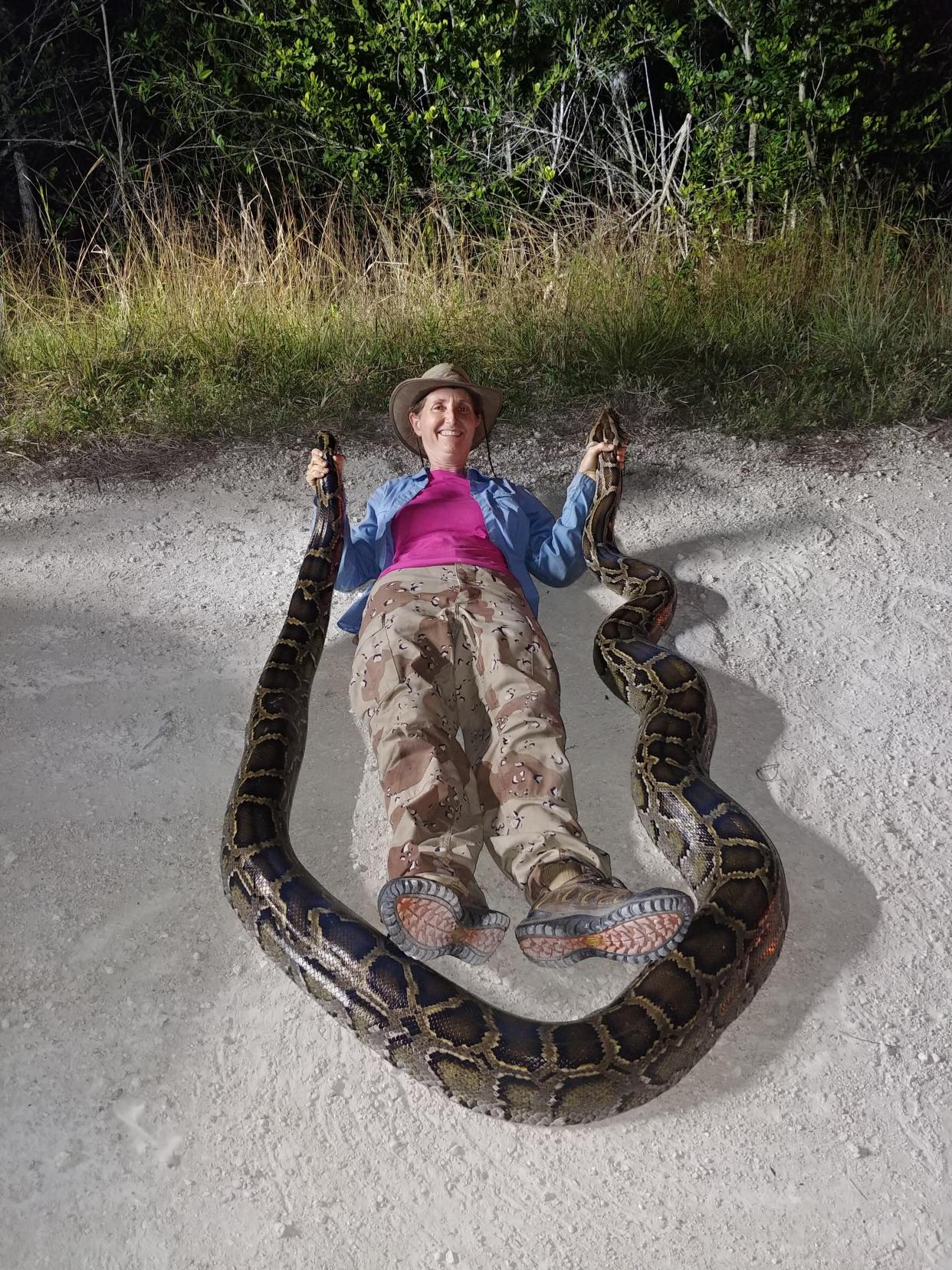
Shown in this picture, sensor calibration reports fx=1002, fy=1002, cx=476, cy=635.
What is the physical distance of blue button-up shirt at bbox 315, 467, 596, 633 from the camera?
495 cm

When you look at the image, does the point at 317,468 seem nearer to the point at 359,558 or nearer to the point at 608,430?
the point at 359,558

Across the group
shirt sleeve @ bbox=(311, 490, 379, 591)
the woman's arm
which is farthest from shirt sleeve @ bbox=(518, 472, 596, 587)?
shirt sleeve @ bbox=(311, 490, 379, 591)

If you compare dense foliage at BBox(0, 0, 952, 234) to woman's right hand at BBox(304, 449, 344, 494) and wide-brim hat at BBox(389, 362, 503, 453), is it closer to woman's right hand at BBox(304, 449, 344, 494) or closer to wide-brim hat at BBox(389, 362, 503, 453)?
wide-brim hat at BBox(389, 362, 503, 453)

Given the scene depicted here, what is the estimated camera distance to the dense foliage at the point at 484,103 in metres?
9.28

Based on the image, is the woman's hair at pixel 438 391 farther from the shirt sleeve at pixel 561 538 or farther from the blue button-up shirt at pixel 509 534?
the shirt sleeve at pixel 561 538

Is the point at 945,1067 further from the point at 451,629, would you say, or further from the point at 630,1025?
the point at 451,629

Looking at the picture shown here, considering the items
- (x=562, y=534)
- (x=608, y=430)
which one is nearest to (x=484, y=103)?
(x=608, y=430)

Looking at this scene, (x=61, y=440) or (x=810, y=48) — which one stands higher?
(x=810, y=48)

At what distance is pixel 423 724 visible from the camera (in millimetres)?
3914

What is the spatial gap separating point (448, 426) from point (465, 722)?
1.67 metres

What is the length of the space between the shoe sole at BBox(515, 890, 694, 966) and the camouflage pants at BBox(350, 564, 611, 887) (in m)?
0.28

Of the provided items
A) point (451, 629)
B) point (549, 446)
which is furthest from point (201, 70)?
point (451, 629)

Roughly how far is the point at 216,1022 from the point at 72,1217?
0.69 metres

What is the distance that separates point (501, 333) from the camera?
746 cm
